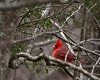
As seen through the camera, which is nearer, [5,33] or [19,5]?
[19,5]

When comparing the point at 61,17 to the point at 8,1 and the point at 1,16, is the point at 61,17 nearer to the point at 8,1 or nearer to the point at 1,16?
the point at 1,16

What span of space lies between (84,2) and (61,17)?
→ 2.21 ft

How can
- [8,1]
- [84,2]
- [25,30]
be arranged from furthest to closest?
[25,30], [84,2], [8,1]

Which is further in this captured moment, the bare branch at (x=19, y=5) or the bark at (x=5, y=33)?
the bark at (x=5, y=33)

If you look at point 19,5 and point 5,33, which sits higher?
point 19,5

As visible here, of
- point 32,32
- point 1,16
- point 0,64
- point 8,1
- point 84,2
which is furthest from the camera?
point 32,32

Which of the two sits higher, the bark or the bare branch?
the bare branch

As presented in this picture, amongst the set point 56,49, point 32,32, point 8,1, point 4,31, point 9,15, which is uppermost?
point 8,1

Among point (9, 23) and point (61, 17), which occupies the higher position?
point (9, 23)

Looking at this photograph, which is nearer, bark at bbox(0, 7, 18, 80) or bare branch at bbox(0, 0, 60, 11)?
bare branch at bbox(0, 0, 60, 11)

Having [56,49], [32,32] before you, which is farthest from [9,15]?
[56,49]

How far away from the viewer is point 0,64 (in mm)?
2211

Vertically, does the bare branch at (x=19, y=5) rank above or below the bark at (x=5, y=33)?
above

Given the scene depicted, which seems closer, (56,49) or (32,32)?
(32,32)
